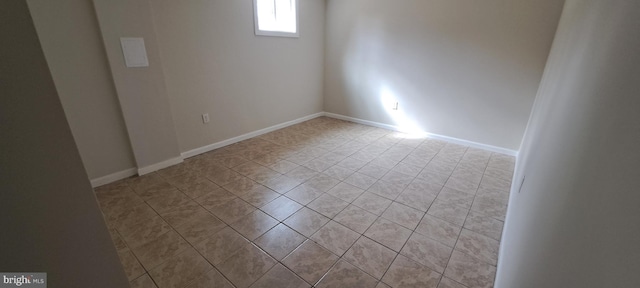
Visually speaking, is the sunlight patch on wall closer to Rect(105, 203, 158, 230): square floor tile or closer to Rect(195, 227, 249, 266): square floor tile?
Rect(195, 227, 249, 266): square floor tile

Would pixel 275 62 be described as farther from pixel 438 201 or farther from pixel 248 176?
pixel 438 201

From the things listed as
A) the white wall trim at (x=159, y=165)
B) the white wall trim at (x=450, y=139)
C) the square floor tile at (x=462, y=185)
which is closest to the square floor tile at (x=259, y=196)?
the white wall trim at (x=159, y=165)

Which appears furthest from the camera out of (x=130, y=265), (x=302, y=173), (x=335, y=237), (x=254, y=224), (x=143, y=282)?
(x=302, y=173)

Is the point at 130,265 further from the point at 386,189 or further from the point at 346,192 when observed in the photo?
the point at 386,189

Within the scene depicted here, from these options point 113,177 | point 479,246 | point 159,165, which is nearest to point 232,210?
point 159,165

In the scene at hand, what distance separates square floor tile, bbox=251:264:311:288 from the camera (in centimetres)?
139

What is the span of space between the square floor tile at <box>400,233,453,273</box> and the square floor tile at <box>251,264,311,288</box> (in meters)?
0.69

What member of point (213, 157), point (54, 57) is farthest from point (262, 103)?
point (54, 57)

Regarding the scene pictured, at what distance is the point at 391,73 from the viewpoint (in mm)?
3791

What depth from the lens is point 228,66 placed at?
10.1 feet

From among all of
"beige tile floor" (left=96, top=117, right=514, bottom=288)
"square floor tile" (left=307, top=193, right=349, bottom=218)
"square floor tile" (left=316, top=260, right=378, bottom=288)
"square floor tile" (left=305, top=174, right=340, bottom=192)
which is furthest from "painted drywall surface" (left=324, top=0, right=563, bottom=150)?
"square floor tile" (left=316, top=260, right=378, bottom=288)

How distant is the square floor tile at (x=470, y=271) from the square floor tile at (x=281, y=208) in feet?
3.75

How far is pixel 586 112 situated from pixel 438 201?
1603mm

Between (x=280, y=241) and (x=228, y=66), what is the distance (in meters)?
2.30
